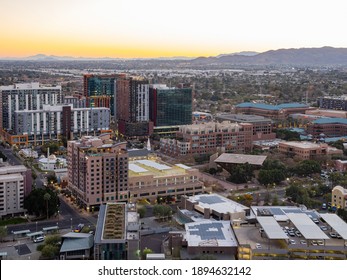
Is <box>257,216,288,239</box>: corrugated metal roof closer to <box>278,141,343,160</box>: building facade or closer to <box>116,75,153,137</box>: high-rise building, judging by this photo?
<box>278,141,343,160</box>: building facade

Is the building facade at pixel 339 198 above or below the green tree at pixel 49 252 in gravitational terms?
above

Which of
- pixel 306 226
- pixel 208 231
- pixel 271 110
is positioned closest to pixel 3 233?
pixel 208 231

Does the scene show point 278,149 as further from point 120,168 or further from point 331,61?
point 331,61

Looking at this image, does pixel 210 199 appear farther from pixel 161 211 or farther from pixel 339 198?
pixel 339 198

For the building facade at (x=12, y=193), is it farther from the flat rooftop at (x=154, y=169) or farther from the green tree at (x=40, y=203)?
the flat rooftop at (x=154, y=169)

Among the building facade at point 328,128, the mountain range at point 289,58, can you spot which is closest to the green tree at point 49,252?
the building facade at point 328,128

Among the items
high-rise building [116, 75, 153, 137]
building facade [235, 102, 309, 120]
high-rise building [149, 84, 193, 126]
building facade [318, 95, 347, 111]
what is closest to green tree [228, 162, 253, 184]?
high-rise building [116, 75, 153, 137]
